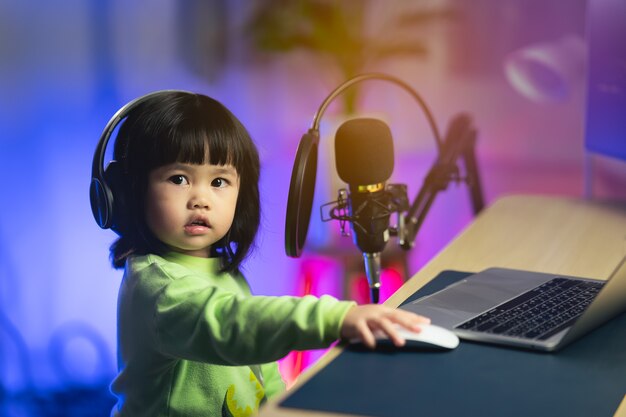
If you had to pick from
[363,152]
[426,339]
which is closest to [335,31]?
[363,152]

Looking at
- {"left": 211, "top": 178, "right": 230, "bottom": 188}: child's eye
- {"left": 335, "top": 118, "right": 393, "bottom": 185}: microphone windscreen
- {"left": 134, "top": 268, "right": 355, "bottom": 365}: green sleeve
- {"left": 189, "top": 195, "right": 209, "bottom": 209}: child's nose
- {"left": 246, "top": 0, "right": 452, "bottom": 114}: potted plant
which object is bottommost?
{"left": 134, "top": 268, "right": 355, "bottom": 365}: green sleeve

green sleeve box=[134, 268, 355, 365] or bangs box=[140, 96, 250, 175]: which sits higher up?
bangs box=[140, 96, 250, 175]

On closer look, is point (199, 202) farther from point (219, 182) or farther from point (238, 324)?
→ point (238, 324)

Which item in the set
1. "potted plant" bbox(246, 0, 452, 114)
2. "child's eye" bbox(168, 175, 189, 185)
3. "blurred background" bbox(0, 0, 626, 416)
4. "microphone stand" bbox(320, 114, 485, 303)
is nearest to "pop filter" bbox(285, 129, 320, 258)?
"microphone stand" bbox(320, 114, 485, 303)

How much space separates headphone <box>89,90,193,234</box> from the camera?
1.04m

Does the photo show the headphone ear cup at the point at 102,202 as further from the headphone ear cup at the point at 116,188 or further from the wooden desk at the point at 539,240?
the wooden desk at the point at 539,240

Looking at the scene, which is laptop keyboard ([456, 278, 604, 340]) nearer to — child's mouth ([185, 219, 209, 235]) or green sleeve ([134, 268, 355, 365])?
green sleeve ([134, 268, 355, 365])

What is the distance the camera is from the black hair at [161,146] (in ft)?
3.56

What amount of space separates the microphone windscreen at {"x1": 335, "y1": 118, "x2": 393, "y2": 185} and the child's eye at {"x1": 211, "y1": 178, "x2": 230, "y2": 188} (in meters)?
0.16

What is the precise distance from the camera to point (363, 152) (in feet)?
3.74

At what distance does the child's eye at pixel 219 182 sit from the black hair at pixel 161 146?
25 millimetres

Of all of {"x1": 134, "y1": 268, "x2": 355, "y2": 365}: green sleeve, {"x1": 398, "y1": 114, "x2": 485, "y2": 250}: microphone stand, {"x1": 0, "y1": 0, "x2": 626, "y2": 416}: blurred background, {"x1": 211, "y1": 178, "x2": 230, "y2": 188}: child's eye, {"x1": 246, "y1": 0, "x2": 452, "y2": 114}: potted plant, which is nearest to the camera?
{"x1": 134, "y1": 268, "x2": 355, "y2": 365}: green sleeve

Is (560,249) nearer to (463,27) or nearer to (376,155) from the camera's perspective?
(376,155)

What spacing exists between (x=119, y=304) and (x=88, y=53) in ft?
6.10
